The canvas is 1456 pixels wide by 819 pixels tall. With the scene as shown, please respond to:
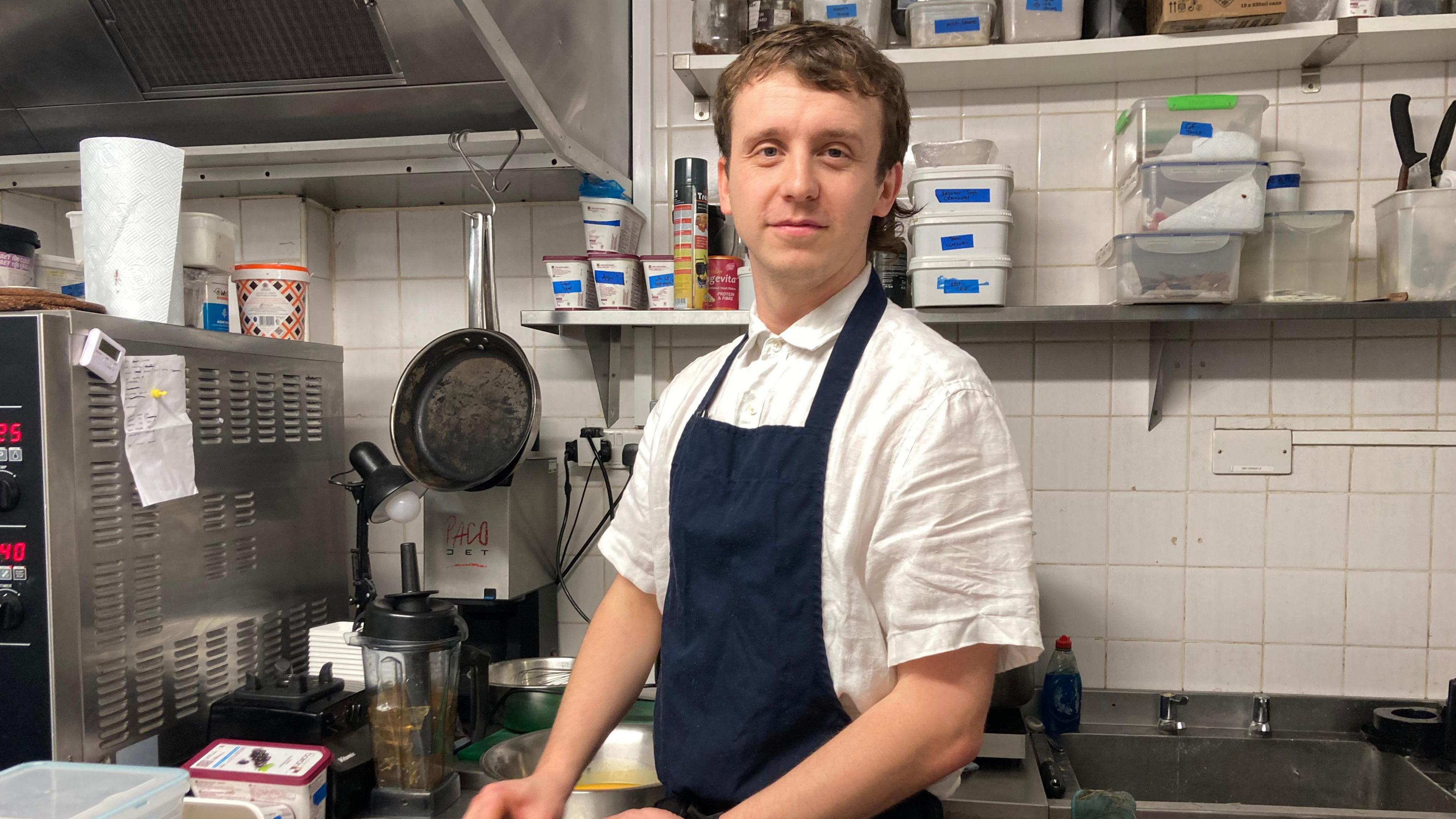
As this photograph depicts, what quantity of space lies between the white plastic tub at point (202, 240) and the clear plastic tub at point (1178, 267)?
1.66 meters

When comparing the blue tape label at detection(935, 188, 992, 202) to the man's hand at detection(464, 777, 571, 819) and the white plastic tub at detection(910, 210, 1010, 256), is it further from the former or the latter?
the man's hand at detection(464, 777, 571, 819)

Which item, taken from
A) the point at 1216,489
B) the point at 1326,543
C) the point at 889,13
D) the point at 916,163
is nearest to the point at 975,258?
the point at 916,163

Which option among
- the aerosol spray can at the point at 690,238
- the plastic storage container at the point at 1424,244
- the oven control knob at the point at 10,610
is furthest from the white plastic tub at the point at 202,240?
the plastic storage container at the point at 1424,244

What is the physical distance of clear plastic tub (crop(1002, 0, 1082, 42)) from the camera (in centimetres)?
180

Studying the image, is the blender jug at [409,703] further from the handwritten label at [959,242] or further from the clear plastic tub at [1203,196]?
the clear plastic tub at [1203,196]

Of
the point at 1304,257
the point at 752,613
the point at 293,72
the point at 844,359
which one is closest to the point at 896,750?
the point at 752,613

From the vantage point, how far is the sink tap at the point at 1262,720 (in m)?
1.91

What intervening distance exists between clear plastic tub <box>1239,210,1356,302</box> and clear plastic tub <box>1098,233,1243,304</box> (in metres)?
0.09

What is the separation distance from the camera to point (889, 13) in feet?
6.44

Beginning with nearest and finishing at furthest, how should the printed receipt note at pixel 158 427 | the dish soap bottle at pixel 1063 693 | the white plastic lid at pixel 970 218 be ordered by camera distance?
the printed receipt note at pixel 158 427
the white plastic lid at pixel 970 218
the dish soap bottle at pixel 1063 693

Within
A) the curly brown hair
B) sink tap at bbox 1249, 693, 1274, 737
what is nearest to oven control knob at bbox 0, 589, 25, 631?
the curly brown hair

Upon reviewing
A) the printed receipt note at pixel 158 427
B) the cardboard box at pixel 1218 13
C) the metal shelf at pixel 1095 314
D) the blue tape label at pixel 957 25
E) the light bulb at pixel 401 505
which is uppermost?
the blue tape label at pixel 957 25

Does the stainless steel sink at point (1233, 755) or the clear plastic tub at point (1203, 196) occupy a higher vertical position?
the clear plastic tub at point (1203, 196)

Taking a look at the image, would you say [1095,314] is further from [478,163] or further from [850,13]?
[478,163]
